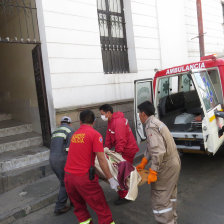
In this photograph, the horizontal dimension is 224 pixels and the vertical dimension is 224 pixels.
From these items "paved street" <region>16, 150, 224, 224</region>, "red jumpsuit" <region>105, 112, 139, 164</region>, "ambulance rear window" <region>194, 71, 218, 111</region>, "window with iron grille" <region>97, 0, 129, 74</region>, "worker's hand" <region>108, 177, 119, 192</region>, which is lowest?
"paved street" <region>16, 150, 224, 224</region>

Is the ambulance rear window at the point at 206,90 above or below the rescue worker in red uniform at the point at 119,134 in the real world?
above

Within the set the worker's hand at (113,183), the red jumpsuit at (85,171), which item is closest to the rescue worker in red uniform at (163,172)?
the worker's hand at (113,183)

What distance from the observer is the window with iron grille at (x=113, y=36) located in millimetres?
7152

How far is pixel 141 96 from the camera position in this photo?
18.0 ft

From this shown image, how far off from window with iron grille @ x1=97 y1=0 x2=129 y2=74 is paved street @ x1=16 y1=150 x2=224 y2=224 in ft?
13.1

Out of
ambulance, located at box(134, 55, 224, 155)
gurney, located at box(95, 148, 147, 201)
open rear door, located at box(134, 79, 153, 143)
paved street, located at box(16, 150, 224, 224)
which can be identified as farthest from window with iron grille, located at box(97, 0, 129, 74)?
gurney, located at box(95, 148, 147, 201)

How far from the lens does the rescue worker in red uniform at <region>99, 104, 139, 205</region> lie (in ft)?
12.1

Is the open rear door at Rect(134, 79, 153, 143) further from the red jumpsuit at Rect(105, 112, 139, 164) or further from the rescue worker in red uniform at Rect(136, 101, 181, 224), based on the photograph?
the rescue worker in red uniform at Rect(136, 101, 181, 224)

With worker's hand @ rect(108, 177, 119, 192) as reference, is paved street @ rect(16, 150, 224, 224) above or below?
below

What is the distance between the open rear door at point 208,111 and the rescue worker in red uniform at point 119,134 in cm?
125

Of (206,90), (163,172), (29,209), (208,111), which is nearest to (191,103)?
(206,90)

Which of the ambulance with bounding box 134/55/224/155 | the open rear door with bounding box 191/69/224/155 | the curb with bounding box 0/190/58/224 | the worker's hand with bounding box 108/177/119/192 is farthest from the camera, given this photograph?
the ambulance with bounding box 134/55/224/155

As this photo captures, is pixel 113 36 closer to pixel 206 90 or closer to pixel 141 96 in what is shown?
pixel 141 96

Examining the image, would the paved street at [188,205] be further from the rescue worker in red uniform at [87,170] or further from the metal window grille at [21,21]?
the metal window grille at [21,21]
